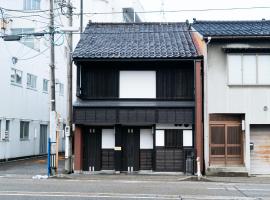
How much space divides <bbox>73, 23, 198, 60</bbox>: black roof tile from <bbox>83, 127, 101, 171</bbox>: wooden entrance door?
4123 millimetres

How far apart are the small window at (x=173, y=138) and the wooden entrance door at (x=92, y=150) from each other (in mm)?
3644

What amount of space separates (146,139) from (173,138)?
1465mm

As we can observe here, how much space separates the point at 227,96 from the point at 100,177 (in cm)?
785

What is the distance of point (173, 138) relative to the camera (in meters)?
24.1

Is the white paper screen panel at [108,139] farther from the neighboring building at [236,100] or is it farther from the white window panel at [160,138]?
the neighboring building at [236,100]

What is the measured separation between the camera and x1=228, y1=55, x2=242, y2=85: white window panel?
Answer: 78.9ft

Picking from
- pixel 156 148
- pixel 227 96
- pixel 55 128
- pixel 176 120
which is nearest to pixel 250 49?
pixel 227 96

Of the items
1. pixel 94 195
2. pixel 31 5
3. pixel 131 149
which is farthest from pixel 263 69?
pixel 31 5

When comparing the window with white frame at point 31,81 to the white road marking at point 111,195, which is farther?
the window with white frame at point 31,81

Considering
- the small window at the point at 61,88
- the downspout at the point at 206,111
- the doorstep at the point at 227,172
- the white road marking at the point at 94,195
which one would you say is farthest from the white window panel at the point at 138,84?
the small window at the point at 61,88

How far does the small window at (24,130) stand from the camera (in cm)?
3267

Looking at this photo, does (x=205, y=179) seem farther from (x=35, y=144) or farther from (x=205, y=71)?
(x=35, y=144)

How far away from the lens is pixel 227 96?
24.0 metres

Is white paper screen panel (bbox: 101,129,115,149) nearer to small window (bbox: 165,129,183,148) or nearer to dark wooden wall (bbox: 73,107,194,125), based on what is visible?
dark wooden wall (bbox: 73,107,194,125)
